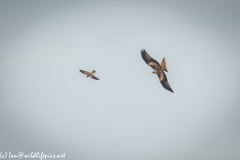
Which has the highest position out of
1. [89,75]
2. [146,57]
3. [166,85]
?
[89,75]

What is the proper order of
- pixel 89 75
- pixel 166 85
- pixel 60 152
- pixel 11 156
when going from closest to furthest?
pixel 166 85 → pixel 89 75 → pixel 11 156 → pixel 60 152

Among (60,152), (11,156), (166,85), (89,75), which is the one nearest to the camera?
(166,85)

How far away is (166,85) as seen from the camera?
7.39 metres

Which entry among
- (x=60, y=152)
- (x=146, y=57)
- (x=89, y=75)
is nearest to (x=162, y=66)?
(x=146, y=57)

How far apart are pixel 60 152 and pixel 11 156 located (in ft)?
60.8

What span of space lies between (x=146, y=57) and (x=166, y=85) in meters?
1.39

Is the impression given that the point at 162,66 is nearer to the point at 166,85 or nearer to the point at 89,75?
the point at 166,85

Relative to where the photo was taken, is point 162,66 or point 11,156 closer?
point 162,66

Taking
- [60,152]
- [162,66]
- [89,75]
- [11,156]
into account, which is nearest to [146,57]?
[162,66]

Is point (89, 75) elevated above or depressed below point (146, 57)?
above

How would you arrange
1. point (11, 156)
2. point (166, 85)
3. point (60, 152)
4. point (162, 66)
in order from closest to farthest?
point (162, 66), point (166, 85), point (11, 156), point (60, 152)

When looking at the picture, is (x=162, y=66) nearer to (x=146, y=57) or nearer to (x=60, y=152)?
(x=146, y=57)

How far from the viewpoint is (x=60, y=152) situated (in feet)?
151

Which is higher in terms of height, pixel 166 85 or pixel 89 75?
pixel 89 75
